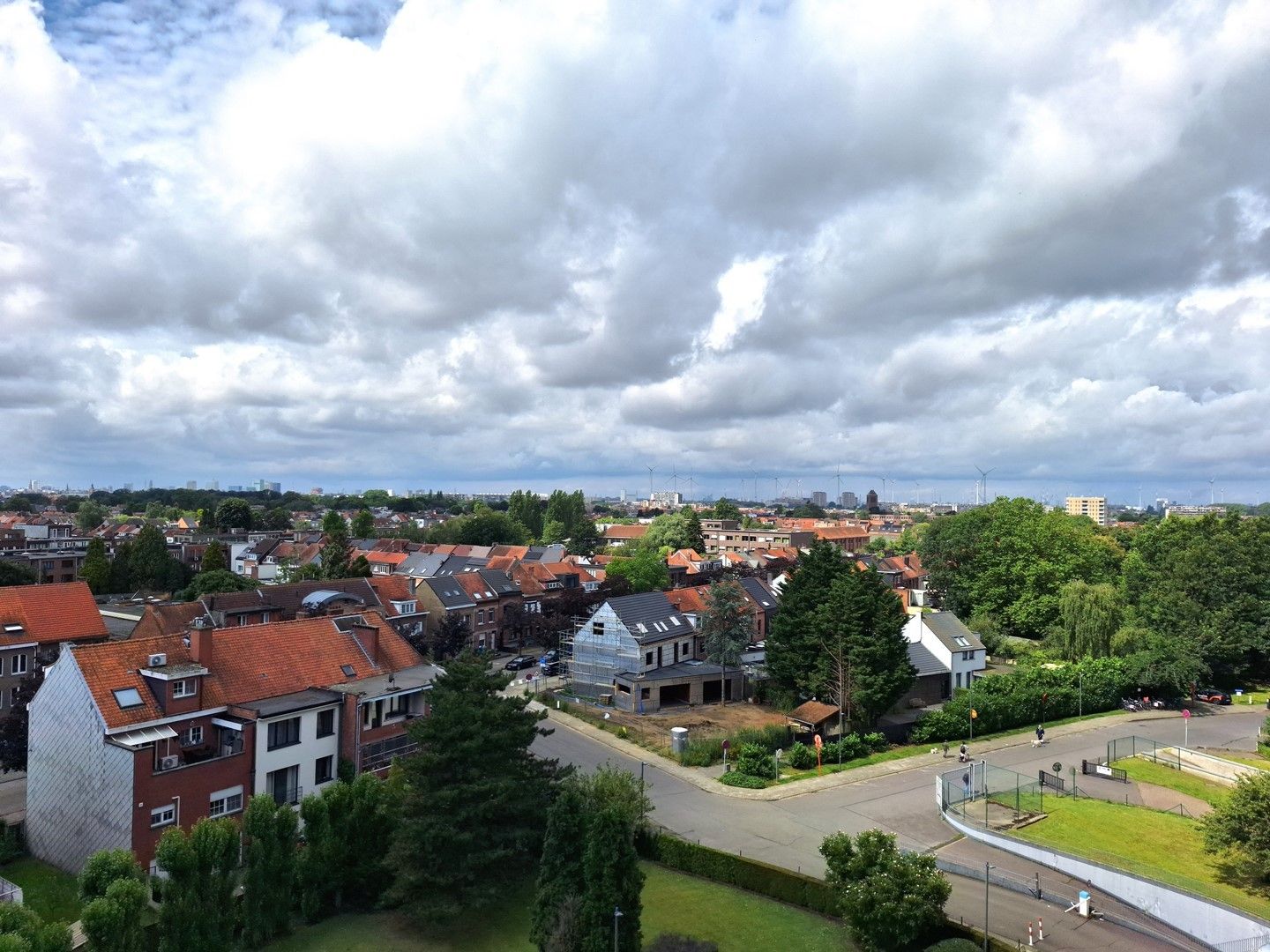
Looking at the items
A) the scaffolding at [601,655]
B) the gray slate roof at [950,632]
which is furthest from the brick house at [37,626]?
the gray slate roof at [950,632]

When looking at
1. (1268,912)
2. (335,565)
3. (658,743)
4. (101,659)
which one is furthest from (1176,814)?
(335,565)

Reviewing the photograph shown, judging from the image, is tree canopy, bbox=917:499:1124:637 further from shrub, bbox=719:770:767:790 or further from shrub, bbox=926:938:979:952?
shrub, bbox=926:938:979:952

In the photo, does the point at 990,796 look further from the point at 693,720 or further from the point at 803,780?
the point at 693,720

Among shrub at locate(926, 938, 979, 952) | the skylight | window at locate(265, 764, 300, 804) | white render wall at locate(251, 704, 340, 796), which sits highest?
the skylight

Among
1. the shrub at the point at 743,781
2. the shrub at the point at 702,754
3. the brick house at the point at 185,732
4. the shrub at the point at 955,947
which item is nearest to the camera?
the shrub at the point at 955,947

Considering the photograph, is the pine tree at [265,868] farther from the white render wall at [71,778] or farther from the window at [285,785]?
the window at [285,785]

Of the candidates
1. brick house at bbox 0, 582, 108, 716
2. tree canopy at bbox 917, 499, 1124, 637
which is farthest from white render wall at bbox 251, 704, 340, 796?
tree canopy at bbox 917, 499, 1124, 637
